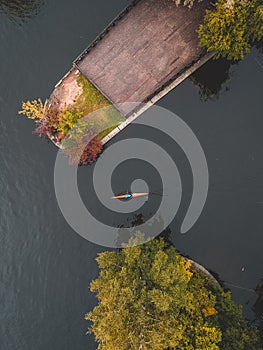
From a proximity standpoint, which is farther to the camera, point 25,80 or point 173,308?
point 25,80

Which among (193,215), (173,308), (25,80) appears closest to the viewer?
(173,308)

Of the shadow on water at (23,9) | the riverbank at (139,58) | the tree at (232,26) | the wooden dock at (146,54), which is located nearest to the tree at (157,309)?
the riverbank at (139,58)

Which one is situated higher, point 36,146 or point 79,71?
point 79,71

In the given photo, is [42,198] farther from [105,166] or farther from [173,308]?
[173,308]

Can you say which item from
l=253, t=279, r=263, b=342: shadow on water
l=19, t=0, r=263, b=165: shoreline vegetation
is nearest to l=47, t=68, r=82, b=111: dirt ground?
l=19, t=0, r=263, b=165: shoreline vegetation

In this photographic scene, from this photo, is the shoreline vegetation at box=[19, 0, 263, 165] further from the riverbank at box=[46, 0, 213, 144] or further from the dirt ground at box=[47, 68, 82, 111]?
the riverbank at box=[46, 0, 213, 144]

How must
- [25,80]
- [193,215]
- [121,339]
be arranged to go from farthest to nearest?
1. [25,80]
2. [193,215]
3. [121,339]

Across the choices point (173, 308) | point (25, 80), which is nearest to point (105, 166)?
point (25, 80)

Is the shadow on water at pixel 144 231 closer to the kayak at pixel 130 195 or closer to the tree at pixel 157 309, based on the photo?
the kayak at pixel 130 195
